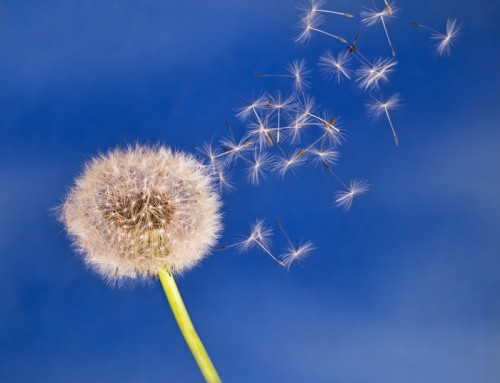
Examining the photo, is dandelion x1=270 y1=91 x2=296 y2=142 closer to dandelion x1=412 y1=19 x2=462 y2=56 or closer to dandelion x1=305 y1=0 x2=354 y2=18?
dandelion x1=305 y1=0 x2=354 y2=18

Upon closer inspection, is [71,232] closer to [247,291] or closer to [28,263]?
[28,263]

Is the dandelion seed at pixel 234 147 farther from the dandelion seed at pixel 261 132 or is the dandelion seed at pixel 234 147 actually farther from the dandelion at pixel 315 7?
the dandelion at pixel 315 7

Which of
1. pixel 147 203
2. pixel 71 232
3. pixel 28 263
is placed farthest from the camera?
pixel 28 263

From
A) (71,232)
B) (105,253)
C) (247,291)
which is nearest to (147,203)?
(105,253)

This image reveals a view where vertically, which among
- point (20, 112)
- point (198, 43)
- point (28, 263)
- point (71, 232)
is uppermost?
point (20, 112)

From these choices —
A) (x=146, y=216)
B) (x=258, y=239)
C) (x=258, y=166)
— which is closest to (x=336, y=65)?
(x=258, y=166)

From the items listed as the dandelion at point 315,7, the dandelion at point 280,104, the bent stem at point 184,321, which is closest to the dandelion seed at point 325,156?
the dandelion at point 280,104

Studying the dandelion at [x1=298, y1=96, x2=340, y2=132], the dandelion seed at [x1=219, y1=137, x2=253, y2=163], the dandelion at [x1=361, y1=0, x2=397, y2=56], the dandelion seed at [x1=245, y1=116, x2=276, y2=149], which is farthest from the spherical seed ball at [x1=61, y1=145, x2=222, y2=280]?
the dandelion at [x1=361, y1=0, x2=397, y2=56]
